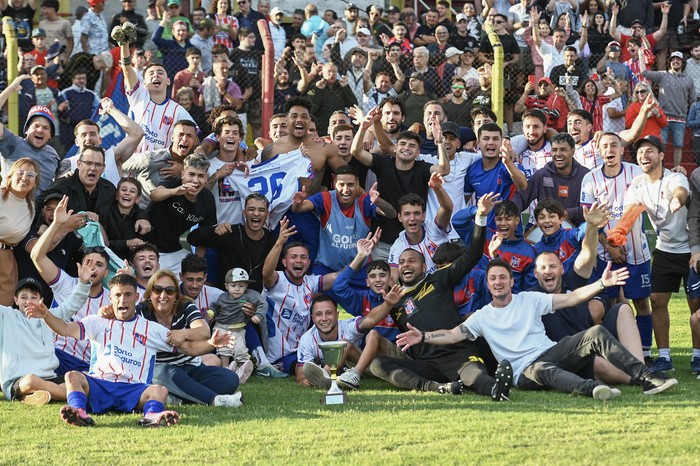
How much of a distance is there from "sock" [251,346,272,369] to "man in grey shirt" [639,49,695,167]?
346 inches

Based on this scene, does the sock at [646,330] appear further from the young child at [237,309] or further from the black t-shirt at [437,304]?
the young child at [237,309]

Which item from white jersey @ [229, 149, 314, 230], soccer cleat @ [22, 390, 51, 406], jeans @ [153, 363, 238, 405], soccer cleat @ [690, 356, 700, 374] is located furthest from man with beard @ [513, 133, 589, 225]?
soccer cleat @ [22, 390, 51, 406]

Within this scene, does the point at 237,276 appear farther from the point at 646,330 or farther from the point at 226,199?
the point at 646,330

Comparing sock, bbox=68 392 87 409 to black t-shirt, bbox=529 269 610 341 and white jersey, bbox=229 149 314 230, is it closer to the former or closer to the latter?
white jersey, bbox=229 149 314 230

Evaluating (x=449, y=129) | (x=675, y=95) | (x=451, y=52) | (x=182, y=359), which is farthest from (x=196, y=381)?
(x=675, y=95)

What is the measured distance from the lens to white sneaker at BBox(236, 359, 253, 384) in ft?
32.2

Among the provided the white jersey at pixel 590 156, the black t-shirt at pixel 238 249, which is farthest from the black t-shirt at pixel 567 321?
the black t-shirt at pixel 238 249

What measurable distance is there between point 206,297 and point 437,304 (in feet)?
7.19

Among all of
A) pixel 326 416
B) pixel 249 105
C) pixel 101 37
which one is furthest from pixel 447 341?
pixel 101 37

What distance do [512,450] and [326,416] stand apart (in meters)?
1.67

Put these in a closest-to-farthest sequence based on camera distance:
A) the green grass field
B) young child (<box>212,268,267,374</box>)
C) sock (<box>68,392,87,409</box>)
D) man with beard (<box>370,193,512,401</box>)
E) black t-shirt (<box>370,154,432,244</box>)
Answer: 1. the green grass field
2. sock (<box>68,392,87,409</box>)
3. man with beard (<box>370,193,512,401</box>)
4. young child (<box>212,268,267,374</box>)
5. black t-shirt (<box>370,154,432,244</box>)

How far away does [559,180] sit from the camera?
11.1 m

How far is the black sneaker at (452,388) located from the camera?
29.3ft

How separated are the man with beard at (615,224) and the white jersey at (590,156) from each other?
2.81 feet
